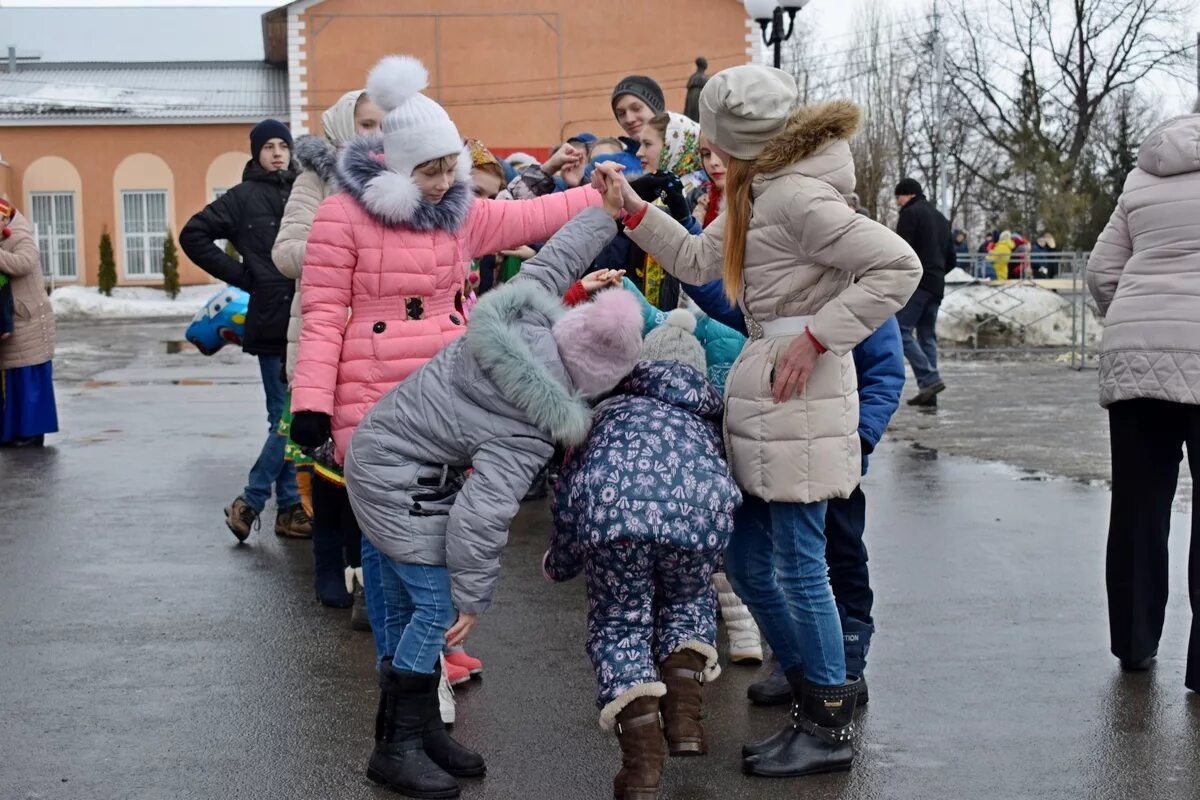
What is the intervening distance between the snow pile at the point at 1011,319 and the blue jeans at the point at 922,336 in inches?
273

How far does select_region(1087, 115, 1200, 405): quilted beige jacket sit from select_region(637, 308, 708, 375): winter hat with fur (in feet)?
5.23

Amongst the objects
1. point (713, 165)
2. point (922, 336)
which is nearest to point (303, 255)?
point (713, 165)

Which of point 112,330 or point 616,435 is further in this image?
point 112,330

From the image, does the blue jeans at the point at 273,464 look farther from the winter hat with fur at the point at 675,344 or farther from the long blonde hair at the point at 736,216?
the long blonde hair at the point at 736,216

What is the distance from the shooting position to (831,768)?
441 cm

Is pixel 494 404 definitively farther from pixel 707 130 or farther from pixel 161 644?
pixel 161 644

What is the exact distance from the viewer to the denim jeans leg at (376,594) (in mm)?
4523

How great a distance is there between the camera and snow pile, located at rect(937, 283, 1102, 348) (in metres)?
20.8

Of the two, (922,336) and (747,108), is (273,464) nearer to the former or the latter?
(747,108)

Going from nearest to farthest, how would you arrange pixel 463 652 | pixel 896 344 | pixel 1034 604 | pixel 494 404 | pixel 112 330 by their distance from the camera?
pixel 494 404
pixel 896 344
pixel 463 652
pixel 1034 604
pixel 112 330

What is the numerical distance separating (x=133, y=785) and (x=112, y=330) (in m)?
25.3

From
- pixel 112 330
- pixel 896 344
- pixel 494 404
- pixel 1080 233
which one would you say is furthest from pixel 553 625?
pixel 1080 233

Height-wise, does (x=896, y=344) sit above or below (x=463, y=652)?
above

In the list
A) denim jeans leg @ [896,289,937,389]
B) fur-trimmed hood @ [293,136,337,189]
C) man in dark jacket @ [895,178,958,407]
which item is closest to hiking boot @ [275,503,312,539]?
fur-trimmed hood @ [293,136,337,189]
